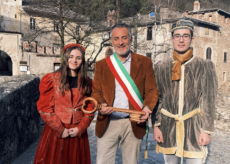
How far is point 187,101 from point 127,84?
2.23 feet

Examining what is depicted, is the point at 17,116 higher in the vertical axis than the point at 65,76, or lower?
lower

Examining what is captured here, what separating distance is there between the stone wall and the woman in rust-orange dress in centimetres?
99

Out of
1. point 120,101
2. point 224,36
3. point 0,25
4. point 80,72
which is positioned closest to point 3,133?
point 80,72

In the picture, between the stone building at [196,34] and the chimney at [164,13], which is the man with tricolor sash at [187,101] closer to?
the stone building at [196,34]

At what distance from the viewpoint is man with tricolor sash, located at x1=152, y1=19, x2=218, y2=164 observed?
251cm

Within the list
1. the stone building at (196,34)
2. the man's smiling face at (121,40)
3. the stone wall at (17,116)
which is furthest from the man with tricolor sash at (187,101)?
the stone building at (196,34)

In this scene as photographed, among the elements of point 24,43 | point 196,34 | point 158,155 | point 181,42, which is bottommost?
point 158,155

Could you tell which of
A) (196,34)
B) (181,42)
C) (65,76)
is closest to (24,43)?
(196,34)

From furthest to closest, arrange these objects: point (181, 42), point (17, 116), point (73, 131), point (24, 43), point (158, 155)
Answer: point (24, 43) → point (158, 155) → point (17, 116) → point (73, 131) → point (181, 42)

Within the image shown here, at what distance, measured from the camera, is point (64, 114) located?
275cm

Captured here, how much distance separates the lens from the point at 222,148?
574cm

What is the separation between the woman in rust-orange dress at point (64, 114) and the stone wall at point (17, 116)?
99cm

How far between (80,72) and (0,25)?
23.8 meters

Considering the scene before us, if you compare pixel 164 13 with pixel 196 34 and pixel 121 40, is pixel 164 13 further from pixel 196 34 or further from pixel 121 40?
pixel 121 40
